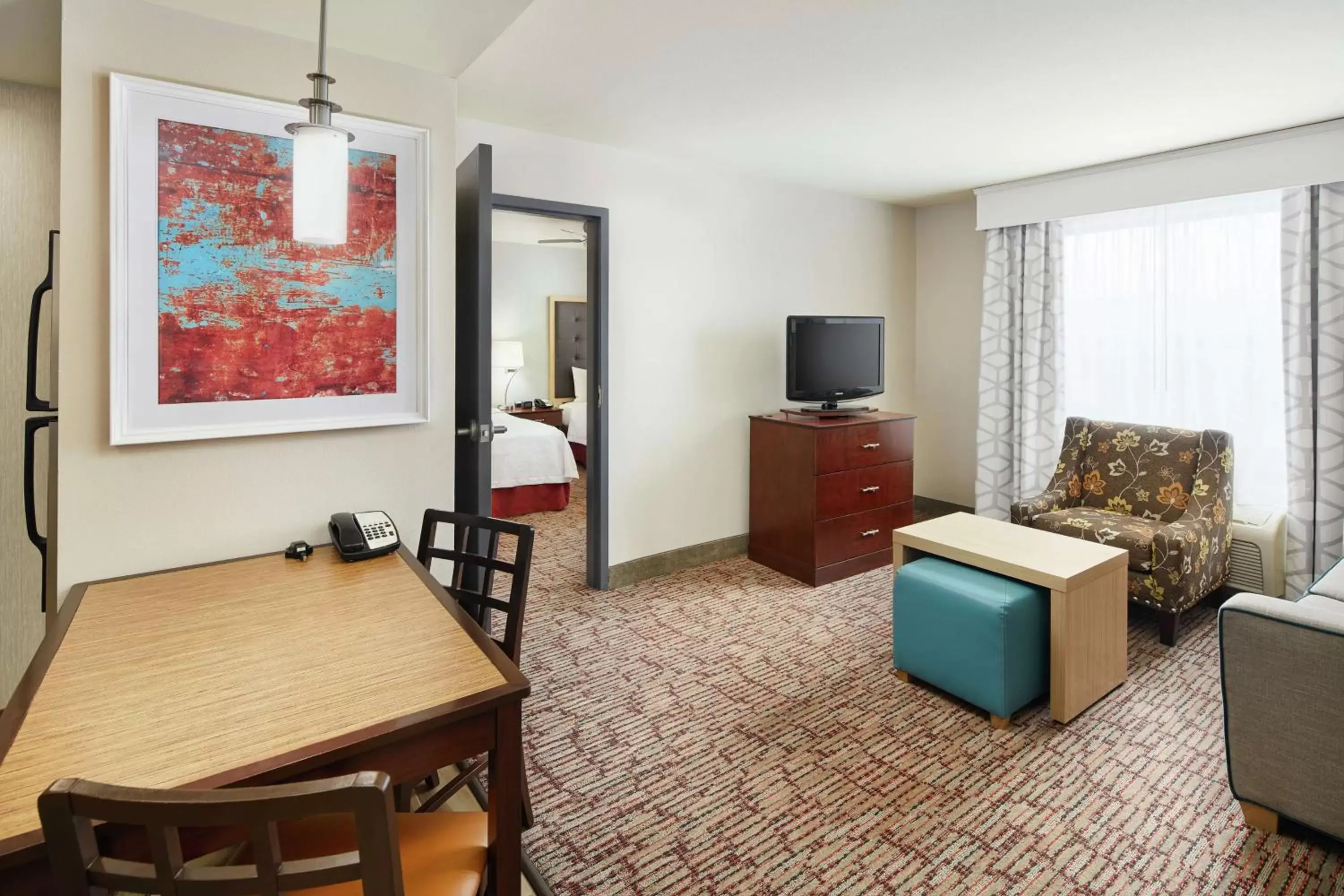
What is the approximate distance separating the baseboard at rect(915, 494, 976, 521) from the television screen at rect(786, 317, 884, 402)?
51.6 inches

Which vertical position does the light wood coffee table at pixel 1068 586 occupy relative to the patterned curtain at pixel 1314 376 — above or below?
below

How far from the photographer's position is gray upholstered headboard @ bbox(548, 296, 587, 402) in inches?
299

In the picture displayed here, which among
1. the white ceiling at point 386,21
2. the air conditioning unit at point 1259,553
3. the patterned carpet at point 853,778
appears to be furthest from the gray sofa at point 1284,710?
the white ceiling at point 386,21

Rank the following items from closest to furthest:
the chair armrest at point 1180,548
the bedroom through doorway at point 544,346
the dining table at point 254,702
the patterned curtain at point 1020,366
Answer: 1. the dining table at point 254,702
2. the chair armrest at point 1180,548
3. the patterned curtain at point 1020,366
4. the bedroom through doorway at point 544,346

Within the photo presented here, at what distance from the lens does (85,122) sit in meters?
1.77

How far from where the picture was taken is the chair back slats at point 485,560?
1794 mm

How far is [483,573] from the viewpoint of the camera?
7.09 feet

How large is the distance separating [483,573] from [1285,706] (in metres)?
2.23

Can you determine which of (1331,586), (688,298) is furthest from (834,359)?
(1331,586)

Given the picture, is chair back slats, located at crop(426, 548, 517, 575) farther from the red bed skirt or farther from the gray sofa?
the red bed skirt

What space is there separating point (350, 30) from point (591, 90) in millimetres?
1105

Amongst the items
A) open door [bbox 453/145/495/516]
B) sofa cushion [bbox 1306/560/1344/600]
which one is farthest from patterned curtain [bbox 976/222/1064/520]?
open door [bbox 453/145/495/516]

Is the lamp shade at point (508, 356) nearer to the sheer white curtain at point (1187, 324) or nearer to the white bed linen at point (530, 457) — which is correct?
the white bed linen at point (530, 457)

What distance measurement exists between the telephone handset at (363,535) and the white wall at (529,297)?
5.15 meters
